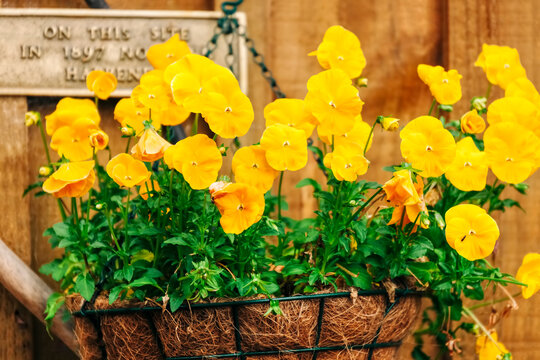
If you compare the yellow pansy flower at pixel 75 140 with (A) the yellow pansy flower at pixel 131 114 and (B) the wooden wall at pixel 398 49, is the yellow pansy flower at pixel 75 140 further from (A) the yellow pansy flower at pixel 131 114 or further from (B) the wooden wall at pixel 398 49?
(B) the wooden wall at pixel 398 49

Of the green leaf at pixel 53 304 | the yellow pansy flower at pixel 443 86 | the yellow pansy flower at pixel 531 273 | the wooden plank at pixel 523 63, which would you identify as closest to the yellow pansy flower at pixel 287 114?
the yellow pansy flower at pixel 443 86

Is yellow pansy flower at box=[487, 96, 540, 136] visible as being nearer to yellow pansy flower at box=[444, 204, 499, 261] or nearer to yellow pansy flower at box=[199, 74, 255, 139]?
yellow pansy flower at box=[444, 204, 499, 261]

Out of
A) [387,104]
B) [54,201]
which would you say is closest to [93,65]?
[54,201]

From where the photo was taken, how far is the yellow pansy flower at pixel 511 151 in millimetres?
1063

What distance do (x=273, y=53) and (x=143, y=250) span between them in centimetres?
70

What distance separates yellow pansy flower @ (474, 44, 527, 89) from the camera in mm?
1204

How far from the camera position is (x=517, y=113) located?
1.10 meters

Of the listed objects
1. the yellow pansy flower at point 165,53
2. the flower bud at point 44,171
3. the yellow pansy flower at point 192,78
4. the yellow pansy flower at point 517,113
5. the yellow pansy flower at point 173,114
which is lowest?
the flower bud at point 44,171

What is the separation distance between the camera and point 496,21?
1634 mm

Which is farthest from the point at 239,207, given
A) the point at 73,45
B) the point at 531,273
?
the point at 73,45

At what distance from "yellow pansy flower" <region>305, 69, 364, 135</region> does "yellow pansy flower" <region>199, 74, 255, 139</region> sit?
0.11m

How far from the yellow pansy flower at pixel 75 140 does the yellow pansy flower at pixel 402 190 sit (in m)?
0.52

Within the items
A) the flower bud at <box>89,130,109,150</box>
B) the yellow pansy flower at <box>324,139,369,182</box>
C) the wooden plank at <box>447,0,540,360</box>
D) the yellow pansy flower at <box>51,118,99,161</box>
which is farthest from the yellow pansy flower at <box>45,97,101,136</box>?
the wooden plank at <box>447,0,540,360</box>

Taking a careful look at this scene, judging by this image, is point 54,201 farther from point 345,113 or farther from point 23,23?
point 345,113
